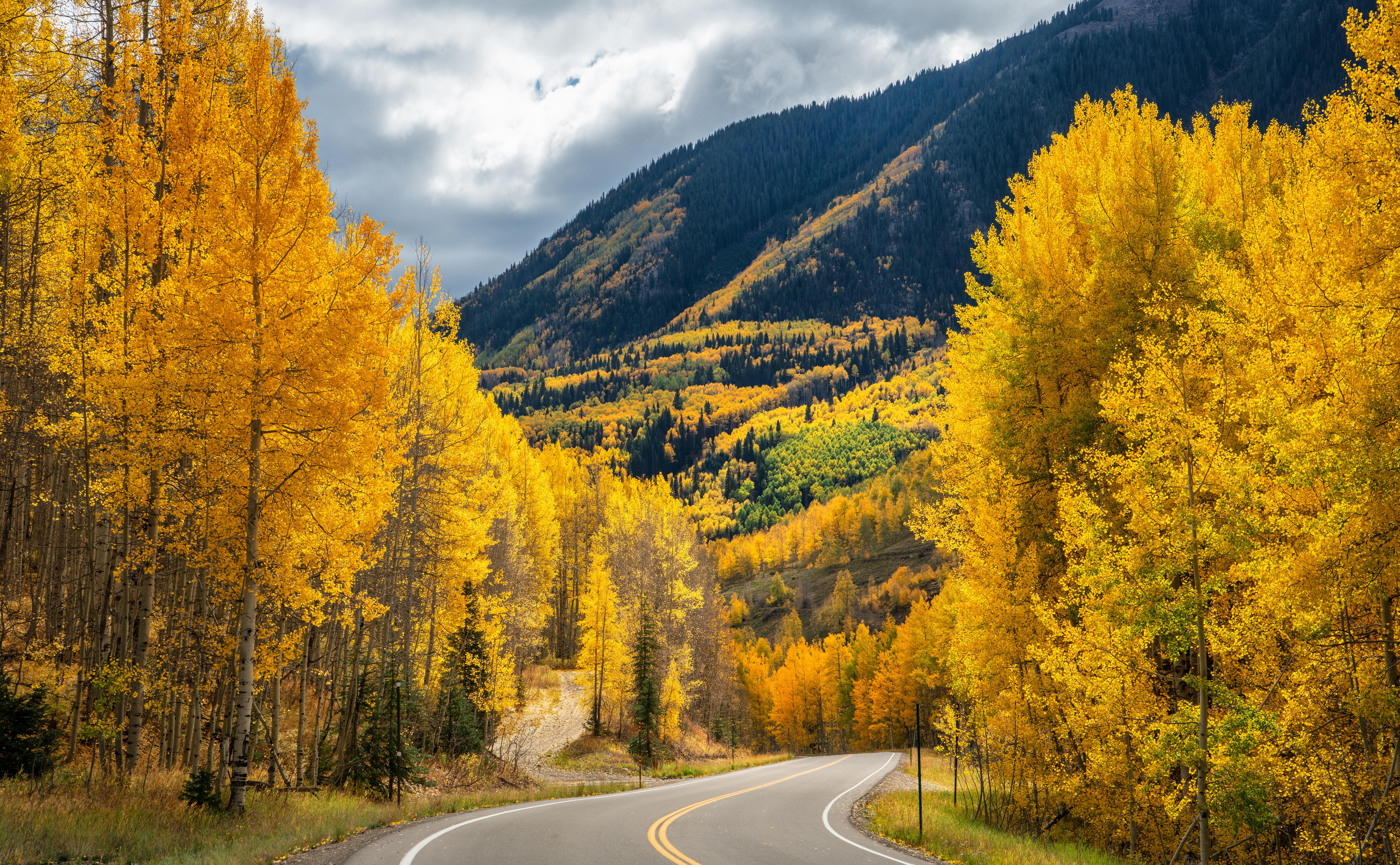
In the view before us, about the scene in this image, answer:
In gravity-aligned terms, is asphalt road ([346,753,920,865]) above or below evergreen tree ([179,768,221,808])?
below

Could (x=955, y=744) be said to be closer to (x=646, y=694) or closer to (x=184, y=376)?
(x=646, y=694)

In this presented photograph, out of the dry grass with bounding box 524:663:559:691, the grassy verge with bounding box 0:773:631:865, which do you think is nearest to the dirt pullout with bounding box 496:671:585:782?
Answer: the dry grass with bounding box 524:663:559:691

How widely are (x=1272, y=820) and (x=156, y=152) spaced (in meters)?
18.9

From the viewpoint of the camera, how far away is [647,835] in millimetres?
11633

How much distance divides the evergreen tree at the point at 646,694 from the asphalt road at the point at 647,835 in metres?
9.25

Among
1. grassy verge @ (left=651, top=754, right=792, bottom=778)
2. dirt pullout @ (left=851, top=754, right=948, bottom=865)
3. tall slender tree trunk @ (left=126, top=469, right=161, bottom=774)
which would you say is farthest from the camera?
grassy verge @ (left=651, top=754, right=792, bottom=778)

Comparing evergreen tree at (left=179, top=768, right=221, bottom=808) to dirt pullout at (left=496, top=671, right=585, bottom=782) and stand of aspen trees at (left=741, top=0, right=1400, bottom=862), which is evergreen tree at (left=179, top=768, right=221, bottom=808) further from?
stand of aspen trees at (left=741, top=0, right=1400, bottom=862)

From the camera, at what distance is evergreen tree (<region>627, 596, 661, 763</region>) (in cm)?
2950

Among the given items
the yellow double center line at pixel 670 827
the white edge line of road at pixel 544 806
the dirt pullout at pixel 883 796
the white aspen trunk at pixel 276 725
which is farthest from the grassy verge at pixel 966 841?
the white aspen trunk at pixel 276 725

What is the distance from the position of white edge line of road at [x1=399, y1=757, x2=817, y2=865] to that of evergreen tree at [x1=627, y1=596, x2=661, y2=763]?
3.16m

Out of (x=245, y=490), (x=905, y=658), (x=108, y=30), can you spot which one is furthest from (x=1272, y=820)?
(x=905, y=658)

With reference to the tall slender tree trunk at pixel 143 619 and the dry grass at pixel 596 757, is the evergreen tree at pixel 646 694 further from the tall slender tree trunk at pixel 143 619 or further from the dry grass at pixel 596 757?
the tall slender tree trunk at pixel 143 619

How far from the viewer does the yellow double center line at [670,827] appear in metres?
9.62

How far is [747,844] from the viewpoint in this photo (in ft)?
37.4
